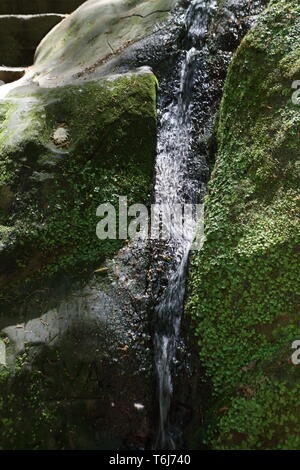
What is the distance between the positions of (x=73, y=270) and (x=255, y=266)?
171cm

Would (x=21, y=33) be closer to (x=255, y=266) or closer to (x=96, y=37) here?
(x=96, y=37)

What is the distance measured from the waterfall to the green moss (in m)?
0.20

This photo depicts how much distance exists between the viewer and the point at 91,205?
4.49m

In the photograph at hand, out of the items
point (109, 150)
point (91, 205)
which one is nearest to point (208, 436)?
point (91, 205)

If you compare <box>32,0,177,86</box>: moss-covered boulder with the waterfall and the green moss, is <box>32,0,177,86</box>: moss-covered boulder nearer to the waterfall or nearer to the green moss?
the waterfall

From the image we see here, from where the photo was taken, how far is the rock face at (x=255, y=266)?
3334 millimetres

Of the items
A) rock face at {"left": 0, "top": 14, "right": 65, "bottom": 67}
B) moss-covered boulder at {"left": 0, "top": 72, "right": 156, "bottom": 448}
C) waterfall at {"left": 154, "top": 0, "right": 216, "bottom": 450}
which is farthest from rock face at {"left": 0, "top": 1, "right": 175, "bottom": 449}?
rock face at {"left": 0, "top": 14, "right": 65, "bottom": 67}

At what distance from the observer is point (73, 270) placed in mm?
4348

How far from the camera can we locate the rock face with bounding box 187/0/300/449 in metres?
3.33

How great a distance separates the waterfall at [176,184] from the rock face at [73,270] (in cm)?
13

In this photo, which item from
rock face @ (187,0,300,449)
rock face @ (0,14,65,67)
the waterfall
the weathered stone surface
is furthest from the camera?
the weathered stone surface

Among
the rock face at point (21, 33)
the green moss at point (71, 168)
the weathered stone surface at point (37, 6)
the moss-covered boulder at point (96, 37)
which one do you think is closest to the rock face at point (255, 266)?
the green moss at point (71, 168)

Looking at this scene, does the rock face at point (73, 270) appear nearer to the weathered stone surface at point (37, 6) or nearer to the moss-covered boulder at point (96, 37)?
the moss-covered boulder at point (96, 37)
